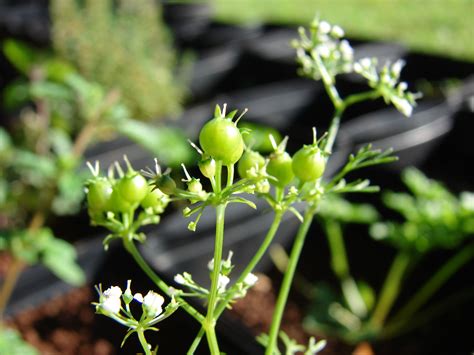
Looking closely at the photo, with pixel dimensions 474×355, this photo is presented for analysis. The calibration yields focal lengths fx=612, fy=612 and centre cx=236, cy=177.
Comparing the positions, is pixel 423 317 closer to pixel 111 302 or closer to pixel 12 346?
pixel 12 346

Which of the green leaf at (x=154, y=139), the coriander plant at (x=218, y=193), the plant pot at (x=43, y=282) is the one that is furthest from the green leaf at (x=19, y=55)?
the coriander plant at (x=218, y=193)

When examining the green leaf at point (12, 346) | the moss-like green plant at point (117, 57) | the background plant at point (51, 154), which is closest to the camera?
the green leaf at point (12, 346)

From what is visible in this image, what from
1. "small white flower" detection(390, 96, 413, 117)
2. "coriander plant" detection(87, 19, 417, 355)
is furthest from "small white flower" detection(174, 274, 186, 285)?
"small white flower" detection(390, 96, 413, 117)

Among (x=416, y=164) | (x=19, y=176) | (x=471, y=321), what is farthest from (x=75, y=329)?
(x=416, y=164)

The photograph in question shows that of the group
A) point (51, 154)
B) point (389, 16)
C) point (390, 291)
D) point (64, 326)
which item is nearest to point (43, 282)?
point (64, 326)

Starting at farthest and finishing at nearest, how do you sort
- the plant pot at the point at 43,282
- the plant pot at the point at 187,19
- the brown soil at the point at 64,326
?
the plant pot at the point at 187,19
the plant pot at the point at 43,282
the brown soil at the point at 64,326

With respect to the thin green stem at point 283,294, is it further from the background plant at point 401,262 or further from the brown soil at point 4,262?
the brown soil at point 4,262
